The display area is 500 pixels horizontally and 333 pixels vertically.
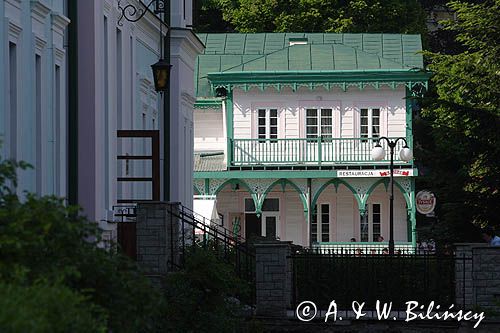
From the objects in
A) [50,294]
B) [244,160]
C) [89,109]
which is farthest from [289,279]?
[244,160]

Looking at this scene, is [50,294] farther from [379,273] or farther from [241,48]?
[241,48]

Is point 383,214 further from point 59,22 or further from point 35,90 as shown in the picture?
point 35,90

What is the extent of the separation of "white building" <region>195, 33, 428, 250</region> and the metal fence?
25.7m

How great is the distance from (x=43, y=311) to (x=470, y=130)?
895 inches

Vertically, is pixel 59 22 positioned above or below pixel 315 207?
above

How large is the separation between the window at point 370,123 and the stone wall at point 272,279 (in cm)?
2940

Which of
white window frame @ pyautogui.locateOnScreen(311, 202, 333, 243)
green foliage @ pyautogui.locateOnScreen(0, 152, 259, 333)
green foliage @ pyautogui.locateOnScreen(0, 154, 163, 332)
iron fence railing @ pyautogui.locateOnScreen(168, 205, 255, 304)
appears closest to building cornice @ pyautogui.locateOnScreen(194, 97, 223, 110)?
white window frame @ pyautogui.locateOnScreen(311, 202, 333, 243)

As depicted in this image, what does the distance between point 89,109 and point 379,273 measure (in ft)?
26.2

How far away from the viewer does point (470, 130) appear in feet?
99.1

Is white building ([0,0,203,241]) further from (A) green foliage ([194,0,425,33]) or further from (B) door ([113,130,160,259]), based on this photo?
(A) green foliage ([194,0,425,33])

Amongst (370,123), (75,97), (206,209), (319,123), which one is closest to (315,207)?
(319,123)

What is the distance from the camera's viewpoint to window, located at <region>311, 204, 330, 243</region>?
182 ft

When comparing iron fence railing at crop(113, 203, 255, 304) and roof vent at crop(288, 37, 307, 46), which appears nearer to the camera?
iron fence railing at crop(113, 203, 255, 304)

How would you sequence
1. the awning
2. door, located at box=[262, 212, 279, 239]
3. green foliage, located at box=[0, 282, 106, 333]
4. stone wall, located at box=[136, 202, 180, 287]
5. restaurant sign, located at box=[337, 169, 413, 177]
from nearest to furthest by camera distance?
green foliage, located at box=[0, 282, 106, 333]
stone wall, located at box=[136, 202, 180, 287]
the awning
restaurant sign, located at box=[337, 169, 413, 177]
door, located at box=[262, 212, 279, 239]
